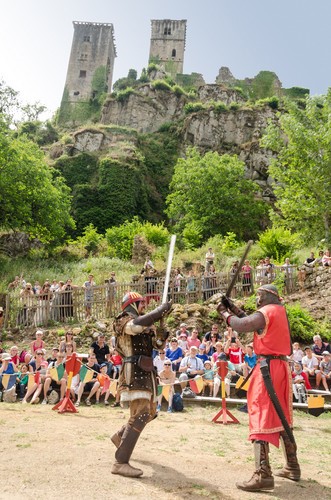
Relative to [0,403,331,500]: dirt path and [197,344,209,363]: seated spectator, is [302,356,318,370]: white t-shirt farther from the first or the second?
[0,403,331,500]: dirt path

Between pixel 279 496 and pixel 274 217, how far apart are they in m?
21.0

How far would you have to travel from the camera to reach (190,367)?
10.3m

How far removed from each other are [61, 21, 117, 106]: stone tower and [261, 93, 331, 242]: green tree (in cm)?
4468

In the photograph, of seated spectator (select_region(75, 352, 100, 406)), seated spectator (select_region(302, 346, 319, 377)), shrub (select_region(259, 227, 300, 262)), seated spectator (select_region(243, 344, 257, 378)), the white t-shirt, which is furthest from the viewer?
shrub (select_region(259, 227, 300, 262))

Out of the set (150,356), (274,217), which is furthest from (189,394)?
(274,217)

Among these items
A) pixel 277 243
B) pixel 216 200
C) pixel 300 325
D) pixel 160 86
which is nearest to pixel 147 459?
pixel 300 325

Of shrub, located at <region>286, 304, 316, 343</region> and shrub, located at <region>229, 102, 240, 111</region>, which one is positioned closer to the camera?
shrub, located at <region>286, 304, 316, 343</region>

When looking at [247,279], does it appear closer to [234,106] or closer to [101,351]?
[101,351]

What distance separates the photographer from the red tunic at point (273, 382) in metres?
4.59

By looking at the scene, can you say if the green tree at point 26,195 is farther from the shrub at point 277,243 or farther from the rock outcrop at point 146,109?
the rock outcrop at point 146,109

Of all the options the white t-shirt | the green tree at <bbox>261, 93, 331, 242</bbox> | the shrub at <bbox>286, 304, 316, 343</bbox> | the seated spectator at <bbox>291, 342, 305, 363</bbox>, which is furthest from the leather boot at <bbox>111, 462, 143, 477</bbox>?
the green tree at <bbox>261, 93, 331, 242</bbox>

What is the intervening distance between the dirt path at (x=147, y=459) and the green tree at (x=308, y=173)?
15.6m

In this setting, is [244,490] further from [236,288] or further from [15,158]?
[15,158]

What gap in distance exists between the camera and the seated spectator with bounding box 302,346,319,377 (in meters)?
10.6
